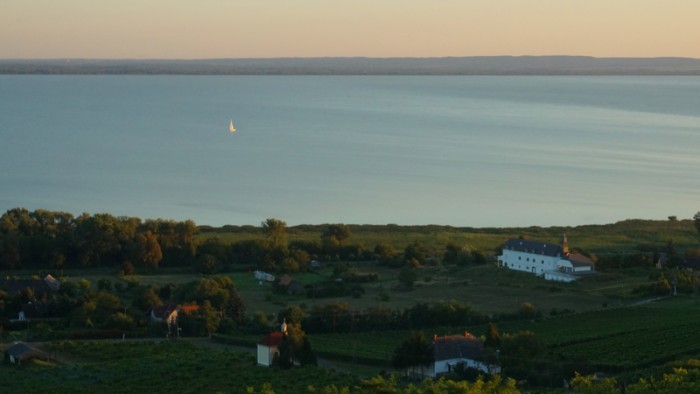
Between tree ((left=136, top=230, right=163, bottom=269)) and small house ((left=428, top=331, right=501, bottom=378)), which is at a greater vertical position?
tree ((left=136, top=230, right=163, bottom=269))

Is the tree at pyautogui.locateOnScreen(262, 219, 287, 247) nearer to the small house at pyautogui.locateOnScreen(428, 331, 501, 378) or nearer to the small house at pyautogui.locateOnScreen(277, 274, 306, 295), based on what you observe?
the small house at pyautogui.locateOnScreen(277, 274, 306, 295)

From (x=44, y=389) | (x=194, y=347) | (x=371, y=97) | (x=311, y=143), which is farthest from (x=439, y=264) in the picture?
(x=371, y=97)

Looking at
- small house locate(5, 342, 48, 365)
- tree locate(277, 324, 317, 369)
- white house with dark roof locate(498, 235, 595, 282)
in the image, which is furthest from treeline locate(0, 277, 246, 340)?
white house with dark roof locate(498, 235, 595, 282)

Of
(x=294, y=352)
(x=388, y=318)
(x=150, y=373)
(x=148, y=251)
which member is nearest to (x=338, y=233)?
(x=148, y=251)

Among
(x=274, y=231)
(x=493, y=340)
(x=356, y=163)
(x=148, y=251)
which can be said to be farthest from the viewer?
(x=356, y=163)

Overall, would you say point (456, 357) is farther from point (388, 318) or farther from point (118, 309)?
point (118, 309)

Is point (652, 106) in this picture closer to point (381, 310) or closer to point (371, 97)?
point (371, 97)
